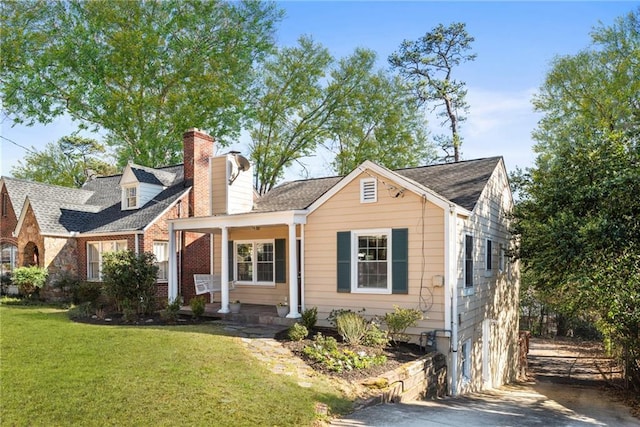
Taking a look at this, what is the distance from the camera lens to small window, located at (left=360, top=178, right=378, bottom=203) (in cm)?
1146

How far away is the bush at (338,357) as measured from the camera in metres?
8.47

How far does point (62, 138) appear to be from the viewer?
3809 centimetres

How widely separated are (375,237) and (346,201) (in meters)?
1.22

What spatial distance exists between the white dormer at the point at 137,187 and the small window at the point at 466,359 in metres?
13.8

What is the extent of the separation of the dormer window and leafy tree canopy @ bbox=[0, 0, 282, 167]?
285 inches

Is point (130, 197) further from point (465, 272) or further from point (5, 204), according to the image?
point (465, 272)

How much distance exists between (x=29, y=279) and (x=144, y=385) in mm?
13852

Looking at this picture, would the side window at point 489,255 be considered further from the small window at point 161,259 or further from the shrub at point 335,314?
the small window at point 161,259

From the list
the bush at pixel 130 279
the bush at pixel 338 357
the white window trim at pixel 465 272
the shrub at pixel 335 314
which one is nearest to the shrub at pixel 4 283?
the bush at pixel 130 279

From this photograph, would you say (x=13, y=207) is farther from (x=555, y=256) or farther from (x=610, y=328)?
(x=610, y=328)

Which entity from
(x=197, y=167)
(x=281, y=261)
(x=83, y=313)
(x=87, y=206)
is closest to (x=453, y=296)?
(x=281, y=261)

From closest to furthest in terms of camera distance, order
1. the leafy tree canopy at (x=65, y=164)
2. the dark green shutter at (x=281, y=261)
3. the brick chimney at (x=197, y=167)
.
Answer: the dark green shutter at (x=281, y=261) → the brick chimney at (x=197, y=167) → the leafy tree canopy at (x=65, y=164)

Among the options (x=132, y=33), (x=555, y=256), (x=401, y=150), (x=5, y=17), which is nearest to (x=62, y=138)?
(x=5, y=17)

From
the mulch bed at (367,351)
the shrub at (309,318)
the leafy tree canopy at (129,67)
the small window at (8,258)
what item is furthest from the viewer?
the leafy tree canopy at (129,67)
